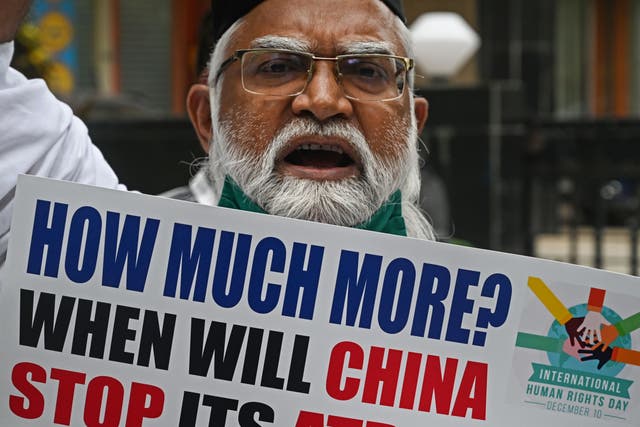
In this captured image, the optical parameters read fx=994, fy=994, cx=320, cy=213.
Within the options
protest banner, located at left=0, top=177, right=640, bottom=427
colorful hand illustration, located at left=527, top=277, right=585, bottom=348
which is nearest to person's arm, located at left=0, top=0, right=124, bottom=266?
protest banner, located at left=0, top=177, right=640, bottom=427

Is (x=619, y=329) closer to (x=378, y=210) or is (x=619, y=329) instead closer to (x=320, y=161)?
(x=378, y=210)

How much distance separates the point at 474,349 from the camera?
168 cm

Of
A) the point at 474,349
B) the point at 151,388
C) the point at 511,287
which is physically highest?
the point at 511,287

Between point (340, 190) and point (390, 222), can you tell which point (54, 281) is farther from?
point (390, 222)

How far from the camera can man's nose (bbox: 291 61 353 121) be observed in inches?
72.3

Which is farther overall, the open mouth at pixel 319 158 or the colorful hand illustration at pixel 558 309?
the open mouth at pixel 319 158

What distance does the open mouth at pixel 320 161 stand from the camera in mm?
1884

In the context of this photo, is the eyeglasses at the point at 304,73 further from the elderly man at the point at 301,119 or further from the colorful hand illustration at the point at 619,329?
the colorful hand illustration at the point at 619,329

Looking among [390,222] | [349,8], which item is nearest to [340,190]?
[390,222]

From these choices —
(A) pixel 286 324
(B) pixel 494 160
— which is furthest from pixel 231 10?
(B) pixel 494 160

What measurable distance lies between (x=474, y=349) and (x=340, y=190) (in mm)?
413

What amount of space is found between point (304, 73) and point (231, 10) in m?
0.25

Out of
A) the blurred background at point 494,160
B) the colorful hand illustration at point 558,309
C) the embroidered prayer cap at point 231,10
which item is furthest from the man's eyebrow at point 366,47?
the blurred background at point 494,160

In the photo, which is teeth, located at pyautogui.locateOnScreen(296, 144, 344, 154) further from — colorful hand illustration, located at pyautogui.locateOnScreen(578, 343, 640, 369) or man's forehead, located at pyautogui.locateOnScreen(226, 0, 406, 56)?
colorful hand illustration, located at pyautogui.locateOnScreen(578, 343, 640, 369)
